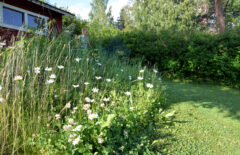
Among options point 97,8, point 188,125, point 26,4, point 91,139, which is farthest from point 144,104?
point 97,8

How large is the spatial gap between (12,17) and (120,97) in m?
7.15

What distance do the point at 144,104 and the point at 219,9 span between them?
38.1 feet

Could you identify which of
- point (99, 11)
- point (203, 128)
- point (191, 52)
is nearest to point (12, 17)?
point (191, 52)

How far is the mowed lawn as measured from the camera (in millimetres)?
2207

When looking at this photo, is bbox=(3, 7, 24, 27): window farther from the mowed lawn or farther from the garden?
the mowed lawn

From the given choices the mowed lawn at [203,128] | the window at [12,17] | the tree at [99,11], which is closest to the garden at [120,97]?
the mowed lawn at [203,128]

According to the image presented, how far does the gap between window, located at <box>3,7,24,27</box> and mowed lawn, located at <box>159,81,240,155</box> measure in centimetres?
746

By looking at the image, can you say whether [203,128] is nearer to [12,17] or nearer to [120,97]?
[120,97]

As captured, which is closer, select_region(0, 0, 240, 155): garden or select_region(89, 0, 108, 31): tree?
select_region(0, 0, 240, 155): garden

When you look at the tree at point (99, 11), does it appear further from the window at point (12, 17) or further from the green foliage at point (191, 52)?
the window at point (12, 17)

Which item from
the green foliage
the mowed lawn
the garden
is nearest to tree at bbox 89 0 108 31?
the garden

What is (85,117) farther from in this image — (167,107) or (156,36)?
(156,36)

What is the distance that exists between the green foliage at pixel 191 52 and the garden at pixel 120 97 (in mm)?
40

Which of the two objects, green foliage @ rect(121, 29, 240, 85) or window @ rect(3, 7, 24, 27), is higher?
window @ rect(3, 7, 24, 27)
